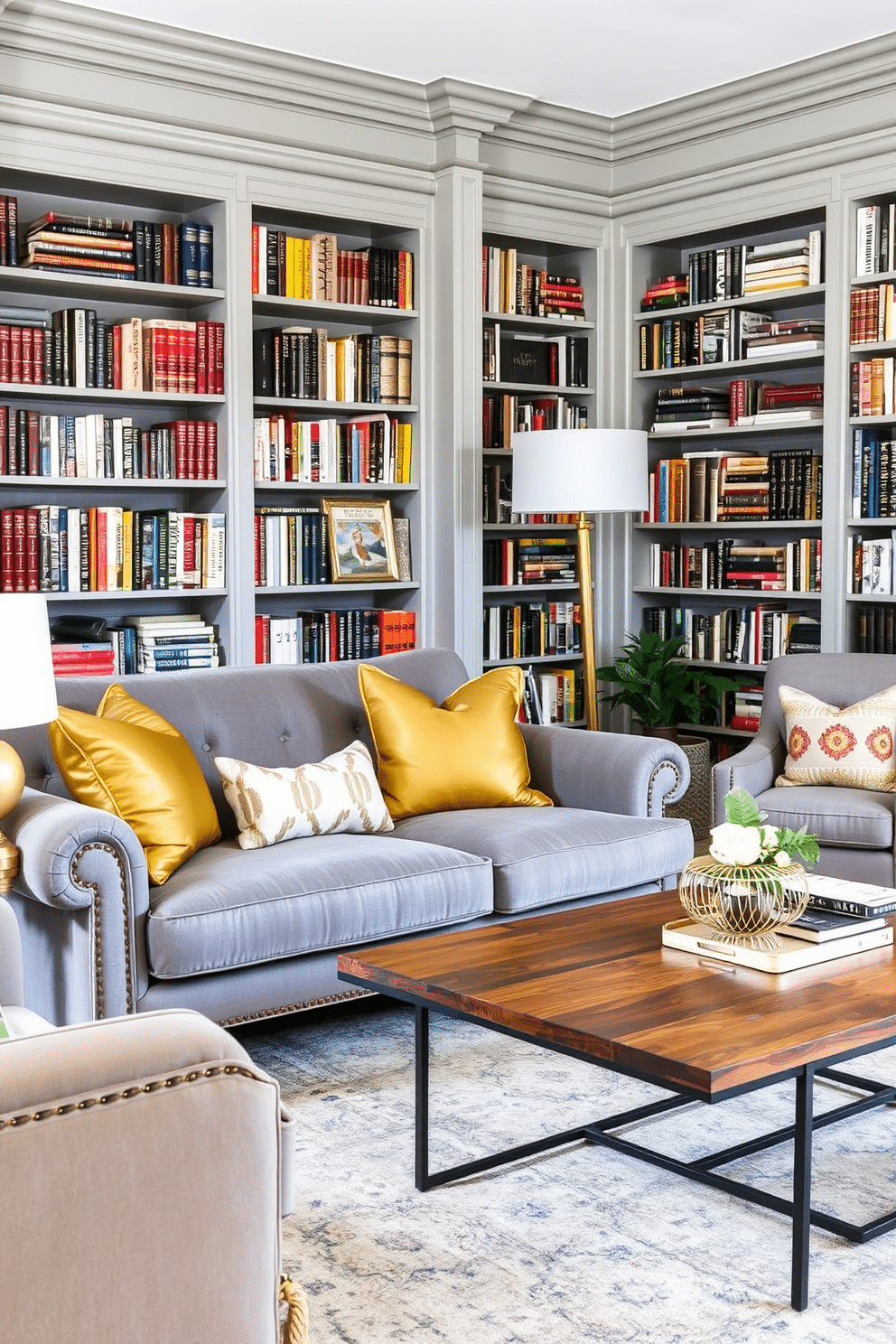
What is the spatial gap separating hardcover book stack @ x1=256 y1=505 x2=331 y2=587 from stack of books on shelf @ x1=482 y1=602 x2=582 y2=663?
77 cm

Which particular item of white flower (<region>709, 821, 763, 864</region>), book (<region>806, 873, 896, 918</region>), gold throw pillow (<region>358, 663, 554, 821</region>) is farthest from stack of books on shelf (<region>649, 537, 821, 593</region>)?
white flower (<region>709, 821, 763, 864</region>)

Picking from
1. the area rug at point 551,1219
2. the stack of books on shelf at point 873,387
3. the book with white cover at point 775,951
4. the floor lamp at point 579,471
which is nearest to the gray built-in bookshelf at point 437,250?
the stack of books on shelf at point 873,387

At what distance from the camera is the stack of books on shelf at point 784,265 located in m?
5.16

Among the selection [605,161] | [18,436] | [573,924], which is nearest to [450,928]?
[573,924]

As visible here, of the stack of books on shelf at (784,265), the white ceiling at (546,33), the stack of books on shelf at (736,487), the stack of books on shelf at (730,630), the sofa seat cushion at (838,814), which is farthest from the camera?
the stack of books on shelf at (730,630)

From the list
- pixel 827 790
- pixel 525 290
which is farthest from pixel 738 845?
pixel 525 290

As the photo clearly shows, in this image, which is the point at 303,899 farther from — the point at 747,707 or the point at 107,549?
the point at 747,707

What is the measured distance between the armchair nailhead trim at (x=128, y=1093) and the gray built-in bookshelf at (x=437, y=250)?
12.0ft

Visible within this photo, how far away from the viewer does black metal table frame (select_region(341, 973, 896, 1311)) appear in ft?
7.02

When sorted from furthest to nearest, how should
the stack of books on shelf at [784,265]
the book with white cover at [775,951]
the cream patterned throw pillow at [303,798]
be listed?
the stack of books on shelf at [784,265]
the cream patterned throw pillow at [303,798]
the book with white cover at [775,951]

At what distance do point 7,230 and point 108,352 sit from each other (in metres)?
0.48

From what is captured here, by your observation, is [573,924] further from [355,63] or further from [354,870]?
[355,63]

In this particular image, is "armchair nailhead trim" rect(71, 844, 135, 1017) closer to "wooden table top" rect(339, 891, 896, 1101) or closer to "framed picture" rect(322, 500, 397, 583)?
"wooden table top" rect(339, 891, 896, 1101)

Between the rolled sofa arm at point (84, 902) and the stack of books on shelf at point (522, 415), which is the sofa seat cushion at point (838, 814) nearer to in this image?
the stack of books on shelf at point (522, 415)
